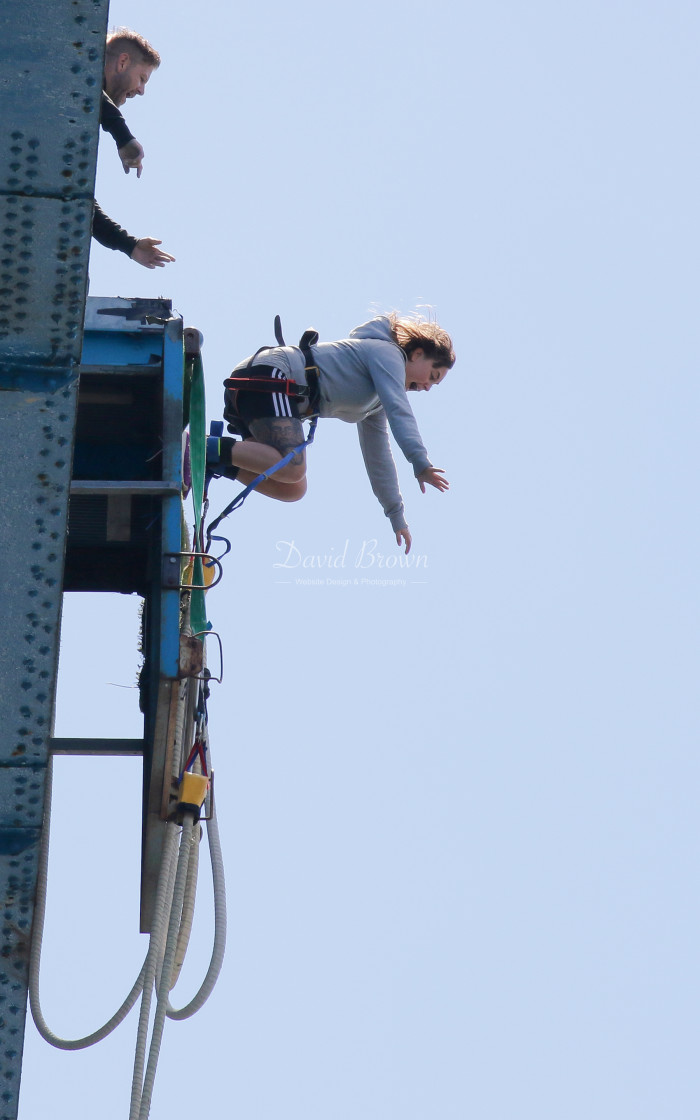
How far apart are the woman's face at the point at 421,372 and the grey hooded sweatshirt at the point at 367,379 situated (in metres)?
0.12

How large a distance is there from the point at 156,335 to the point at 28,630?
9.33 ft

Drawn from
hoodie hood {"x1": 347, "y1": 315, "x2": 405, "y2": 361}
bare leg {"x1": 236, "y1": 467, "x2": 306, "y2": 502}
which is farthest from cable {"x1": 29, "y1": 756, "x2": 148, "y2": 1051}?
hoodie hood {"x1": 347, "y1": 315, "x2": 405, "y2": 361}

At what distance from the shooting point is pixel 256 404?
33.0 ft

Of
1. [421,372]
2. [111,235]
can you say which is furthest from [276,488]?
[111,235]

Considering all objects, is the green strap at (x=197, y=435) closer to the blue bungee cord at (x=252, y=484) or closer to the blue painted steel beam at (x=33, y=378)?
the blue bungee cord at (x=252, y=484)

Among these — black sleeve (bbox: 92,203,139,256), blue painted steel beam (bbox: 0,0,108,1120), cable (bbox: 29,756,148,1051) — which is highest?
black sleeve (bbox: 92,203,139,256)

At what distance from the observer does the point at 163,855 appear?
316 inches

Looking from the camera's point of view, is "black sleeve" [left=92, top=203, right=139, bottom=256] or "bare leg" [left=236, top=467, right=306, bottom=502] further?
"bare leg" [left=236, top=467, right=306, bottom=502]

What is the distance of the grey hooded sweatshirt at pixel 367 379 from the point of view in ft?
32.9

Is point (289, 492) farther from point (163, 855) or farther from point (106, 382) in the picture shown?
point (163, 855)

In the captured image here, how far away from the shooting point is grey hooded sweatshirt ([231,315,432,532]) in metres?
10.0

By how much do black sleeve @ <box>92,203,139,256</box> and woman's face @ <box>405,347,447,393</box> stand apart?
7.73ft

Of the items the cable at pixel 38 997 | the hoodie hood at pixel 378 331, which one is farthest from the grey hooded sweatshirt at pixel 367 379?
the cable at pixel 38 997

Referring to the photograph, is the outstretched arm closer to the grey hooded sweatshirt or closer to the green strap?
the green strap
